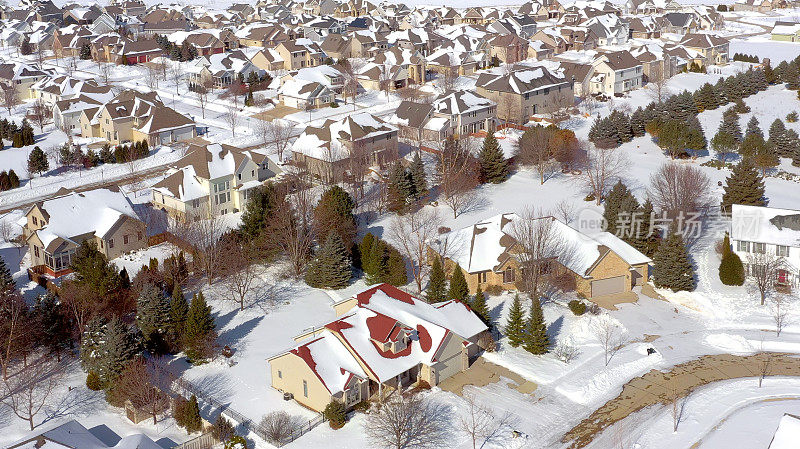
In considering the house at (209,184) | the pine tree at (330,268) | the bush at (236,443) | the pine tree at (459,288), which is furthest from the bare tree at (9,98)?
the bush at (236,443)

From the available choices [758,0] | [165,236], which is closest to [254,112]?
[165,236]

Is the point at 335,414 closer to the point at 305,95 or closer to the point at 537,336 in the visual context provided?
the point at 537,336

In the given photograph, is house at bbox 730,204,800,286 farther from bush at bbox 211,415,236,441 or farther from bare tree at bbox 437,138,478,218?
bush at bbox 211,415,236,441

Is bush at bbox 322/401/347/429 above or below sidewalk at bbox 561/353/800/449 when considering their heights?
above

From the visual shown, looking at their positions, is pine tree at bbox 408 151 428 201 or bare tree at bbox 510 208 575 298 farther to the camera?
pine tree at bbox 408 151 428 201

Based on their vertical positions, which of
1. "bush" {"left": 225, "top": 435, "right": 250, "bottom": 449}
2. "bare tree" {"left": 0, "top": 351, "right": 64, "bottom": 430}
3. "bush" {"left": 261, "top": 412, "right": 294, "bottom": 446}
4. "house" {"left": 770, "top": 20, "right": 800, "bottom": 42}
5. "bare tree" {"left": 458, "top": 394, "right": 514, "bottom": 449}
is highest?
"bush" {"left": 225, "top": 435, "right": 250, "bottom": 449}

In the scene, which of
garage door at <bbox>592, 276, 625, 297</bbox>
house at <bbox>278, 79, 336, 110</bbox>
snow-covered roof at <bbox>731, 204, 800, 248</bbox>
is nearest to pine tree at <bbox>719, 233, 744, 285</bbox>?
snow-covered roof at <bbox>731, 204, 800, 248</bbox>

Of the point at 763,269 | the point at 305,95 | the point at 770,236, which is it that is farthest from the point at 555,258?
the point at 305,95
